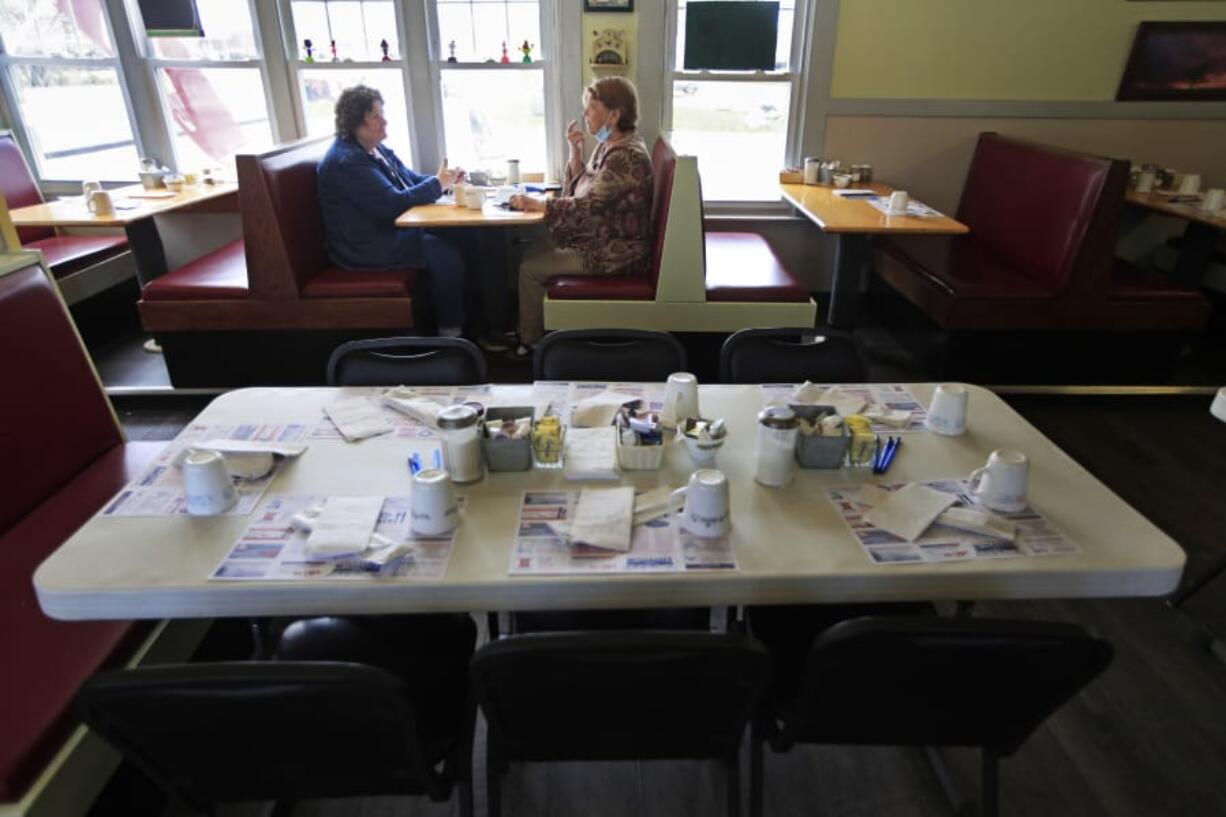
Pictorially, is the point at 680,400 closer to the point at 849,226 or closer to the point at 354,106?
the point at 849,226

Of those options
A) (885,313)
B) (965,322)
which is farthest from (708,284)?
(885,313)

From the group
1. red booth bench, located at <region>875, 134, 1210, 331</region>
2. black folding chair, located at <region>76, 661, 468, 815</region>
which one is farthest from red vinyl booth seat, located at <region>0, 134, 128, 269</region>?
red booth bench, located at <region>875, 134, 1210, 331</region>

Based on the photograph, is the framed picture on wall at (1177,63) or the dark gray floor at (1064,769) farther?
the framed picture on wall at (1177,63)

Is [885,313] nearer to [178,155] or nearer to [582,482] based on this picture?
[582,482]

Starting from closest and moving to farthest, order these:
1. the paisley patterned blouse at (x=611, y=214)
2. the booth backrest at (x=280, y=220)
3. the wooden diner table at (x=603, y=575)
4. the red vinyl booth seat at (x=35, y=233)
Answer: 1. the wooden diner table at (x=603, y=575)
2. the booth backrest at (x=280, y=220)
3. the paisley patterned blouse at (x=611, y=214)
4. the red vinyl booth seat at (x=35, y=233)

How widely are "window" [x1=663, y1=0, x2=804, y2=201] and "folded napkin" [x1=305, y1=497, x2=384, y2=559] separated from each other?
3149mm

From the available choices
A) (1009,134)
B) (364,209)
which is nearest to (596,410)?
(364,209)

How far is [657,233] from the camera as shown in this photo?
3191 mm

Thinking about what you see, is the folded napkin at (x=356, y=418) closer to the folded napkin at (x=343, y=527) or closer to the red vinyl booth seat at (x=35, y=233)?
the folded napkin at (x=343, y=527)

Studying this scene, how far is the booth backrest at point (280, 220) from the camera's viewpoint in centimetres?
290

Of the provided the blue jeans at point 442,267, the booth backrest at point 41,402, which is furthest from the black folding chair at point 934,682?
the blue jeans at point 442,267

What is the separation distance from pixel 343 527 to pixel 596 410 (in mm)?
578

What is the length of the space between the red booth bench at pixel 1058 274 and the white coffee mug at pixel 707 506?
2.35m

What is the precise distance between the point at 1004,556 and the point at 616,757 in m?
0.67
